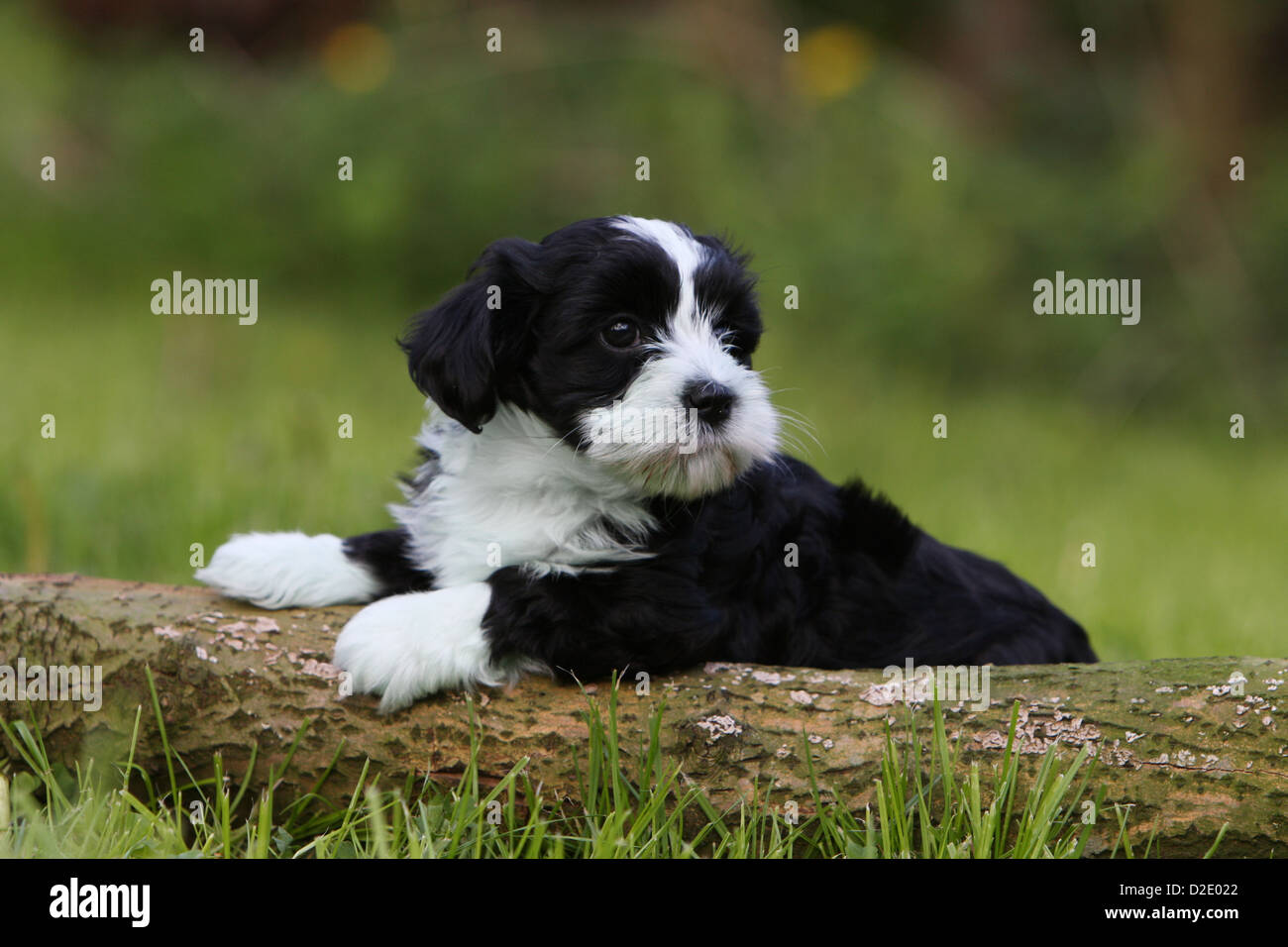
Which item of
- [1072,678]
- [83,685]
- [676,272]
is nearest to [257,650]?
[83,685]

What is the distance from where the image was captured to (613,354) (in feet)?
11.0

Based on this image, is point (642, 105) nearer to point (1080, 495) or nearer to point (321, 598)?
point (1080, 495)

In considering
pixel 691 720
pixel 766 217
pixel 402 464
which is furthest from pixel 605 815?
pixel 766 217

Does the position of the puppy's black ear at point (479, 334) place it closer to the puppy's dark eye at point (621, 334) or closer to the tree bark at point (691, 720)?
the puppy's dark eye at point (621, 334)

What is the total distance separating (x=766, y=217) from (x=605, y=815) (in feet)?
26.9

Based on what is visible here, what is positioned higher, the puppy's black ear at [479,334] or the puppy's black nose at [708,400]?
the puppy's black ear at [479,334]

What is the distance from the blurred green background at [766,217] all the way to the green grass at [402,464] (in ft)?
0.19

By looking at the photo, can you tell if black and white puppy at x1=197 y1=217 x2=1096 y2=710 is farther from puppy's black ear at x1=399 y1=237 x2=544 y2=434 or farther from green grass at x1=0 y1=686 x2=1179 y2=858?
green grass at x1=0 y1=686 x2=1179 y2=858

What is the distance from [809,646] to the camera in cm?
362

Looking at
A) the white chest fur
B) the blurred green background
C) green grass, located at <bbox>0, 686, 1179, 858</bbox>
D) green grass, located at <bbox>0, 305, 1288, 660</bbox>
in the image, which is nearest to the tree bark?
green grass, located at <bbox>0, 686, 1179, 858</bbox>

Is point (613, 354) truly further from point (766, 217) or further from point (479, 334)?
point (766, 217)

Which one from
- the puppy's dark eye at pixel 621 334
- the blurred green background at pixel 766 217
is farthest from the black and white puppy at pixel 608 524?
the blurred green background at pixel 766 217

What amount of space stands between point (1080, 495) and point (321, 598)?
672 cm

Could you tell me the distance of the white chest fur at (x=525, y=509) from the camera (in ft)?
11.2
